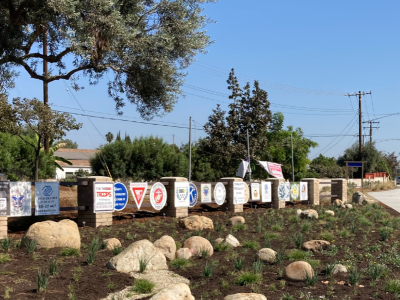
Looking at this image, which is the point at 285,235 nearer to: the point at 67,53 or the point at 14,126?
the point at 67,53

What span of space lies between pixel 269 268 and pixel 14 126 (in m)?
12.4

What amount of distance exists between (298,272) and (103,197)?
7.15 meters

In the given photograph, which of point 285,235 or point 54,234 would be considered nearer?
point 54,234

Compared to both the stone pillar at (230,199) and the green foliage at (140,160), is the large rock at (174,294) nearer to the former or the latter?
the stone pillar at (230,199)

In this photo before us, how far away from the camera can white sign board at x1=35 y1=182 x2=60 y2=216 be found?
11.4m

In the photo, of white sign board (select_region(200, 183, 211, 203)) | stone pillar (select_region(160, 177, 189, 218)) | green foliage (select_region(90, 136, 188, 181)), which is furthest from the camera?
green foliage (select_region(90, 136, 188, 181))

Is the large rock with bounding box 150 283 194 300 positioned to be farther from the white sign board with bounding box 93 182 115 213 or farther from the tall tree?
the tall tree

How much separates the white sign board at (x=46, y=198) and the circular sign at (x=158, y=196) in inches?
132

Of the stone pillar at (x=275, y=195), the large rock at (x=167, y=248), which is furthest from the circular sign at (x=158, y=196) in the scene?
the stone pillar at (x=275, y=195)

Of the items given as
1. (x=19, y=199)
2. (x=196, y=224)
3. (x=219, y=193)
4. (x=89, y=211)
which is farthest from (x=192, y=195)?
(x=19, y=199)

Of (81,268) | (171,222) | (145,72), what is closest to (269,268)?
(81,268)

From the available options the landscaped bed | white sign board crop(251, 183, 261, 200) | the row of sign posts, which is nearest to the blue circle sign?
the row of sign posts

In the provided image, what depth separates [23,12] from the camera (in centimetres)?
1124

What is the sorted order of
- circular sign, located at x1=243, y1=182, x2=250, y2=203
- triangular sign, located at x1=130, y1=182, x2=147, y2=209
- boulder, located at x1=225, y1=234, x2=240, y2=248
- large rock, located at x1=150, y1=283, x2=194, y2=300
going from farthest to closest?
circular sign, located at x1=243, y1=182, x2=250, y2=203, triangular sign, located at x1=130, y1=182, x2=147, y2=209, boulder, located at x1=225, y1=234, x2=240, y2=248, large rock, located at x1=150, y1=283, x2=194, y2=300
